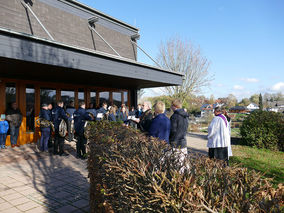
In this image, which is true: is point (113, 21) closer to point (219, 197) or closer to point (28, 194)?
point (28, 194)

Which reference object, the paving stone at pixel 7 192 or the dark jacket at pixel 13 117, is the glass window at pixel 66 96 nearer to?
the dark jacket at pixel 13 117

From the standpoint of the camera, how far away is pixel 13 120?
26.5ft

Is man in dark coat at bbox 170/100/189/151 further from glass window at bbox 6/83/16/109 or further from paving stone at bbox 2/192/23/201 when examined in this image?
glass window at bbox 6/83/16/109

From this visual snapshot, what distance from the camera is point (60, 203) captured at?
3.60 m

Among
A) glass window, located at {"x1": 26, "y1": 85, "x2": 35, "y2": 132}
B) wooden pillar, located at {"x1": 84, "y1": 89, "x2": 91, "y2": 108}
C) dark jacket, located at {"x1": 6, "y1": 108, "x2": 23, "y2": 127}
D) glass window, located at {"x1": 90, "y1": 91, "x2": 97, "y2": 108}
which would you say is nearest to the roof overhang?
glass window, located at {"x1": 26, "y1": 85, "x2": 35, "y2": 132}

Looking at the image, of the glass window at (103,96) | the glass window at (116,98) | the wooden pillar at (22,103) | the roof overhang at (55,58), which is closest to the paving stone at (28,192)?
the roof overhang at (55,58)

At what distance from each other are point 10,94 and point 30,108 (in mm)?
1043

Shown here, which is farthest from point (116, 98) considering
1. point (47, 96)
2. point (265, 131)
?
point (265, 131)

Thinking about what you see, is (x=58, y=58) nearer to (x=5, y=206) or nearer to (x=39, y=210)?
(x=5, y=206)

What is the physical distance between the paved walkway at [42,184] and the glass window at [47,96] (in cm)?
349

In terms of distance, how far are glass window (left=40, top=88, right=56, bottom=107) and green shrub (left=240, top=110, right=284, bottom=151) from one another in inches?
396

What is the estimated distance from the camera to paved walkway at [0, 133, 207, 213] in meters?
3.50

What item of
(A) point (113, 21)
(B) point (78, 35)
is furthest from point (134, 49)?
(B) point (78, 35)

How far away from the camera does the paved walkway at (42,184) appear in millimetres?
3496
